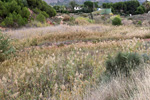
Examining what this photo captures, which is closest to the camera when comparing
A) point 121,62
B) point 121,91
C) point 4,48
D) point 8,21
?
point 121,91

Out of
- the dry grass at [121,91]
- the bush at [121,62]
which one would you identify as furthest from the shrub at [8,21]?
the dry grass at [121,91]

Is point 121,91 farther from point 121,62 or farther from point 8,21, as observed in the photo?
point 8,21

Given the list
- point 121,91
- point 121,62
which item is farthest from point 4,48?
point 121,91

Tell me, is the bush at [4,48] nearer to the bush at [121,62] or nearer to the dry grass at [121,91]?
the bush at [121,62]

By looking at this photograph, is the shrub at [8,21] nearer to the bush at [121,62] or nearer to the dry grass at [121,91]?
the bush at [121,62]

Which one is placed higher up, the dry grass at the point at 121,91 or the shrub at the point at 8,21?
the shrub at the point at 8,21

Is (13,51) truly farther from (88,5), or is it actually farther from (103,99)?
(88,5)

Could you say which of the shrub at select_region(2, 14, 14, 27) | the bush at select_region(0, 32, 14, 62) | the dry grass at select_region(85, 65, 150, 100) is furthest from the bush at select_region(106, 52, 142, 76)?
the shrub at select_region(2, 14, 14, 27)

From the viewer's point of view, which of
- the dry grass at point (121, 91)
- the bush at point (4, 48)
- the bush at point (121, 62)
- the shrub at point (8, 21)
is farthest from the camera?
the shrub at point (8, 21)

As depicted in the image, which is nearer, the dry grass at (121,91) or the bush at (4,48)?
the dry grass at (121,91)

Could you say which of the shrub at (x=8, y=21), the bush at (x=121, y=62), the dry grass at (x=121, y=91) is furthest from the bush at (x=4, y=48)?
the shrub at (x=8, y=21)

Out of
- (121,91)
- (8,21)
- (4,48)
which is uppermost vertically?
(8,21)

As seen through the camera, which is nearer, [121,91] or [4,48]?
[121,91]

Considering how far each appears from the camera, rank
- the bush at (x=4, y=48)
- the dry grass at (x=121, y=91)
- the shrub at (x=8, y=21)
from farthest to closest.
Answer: the shrub at (x=8, y=21), the bush at (x=4, y=48), the dry grass at (x=121, y=91)
